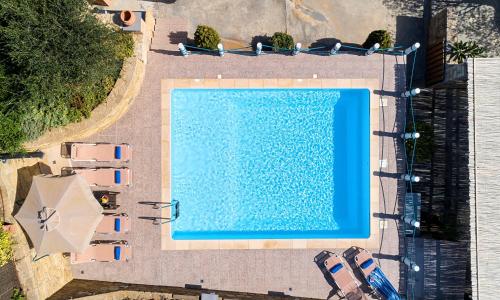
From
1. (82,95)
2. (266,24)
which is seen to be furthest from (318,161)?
(82,95)

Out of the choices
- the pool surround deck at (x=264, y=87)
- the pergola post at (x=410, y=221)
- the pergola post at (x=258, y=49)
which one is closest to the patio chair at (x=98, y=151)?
the pool surround deck at (x=264, y=87)

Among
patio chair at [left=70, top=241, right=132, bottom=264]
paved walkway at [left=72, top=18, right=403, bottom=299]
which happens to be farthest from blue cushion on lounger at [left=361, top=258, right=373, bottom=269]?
patio chair at [left=70, top=241, right=132, bottom=264]

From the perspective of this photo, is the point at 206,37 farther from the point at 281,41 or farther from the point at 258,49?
the point at 281,41

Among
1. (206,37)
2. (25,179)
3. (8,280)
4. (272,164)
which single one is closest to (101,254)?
(8,280)

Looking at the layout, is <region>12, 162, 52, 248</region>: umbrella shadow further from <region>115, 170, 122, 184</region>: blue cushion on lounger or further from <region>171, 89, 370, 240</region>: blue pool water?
<region>171, 89, 370, 240</region>: blue pool water

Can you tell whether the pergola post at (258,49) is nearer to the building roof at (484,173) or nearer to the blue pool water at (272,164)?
the blue pool water at (272,164)
